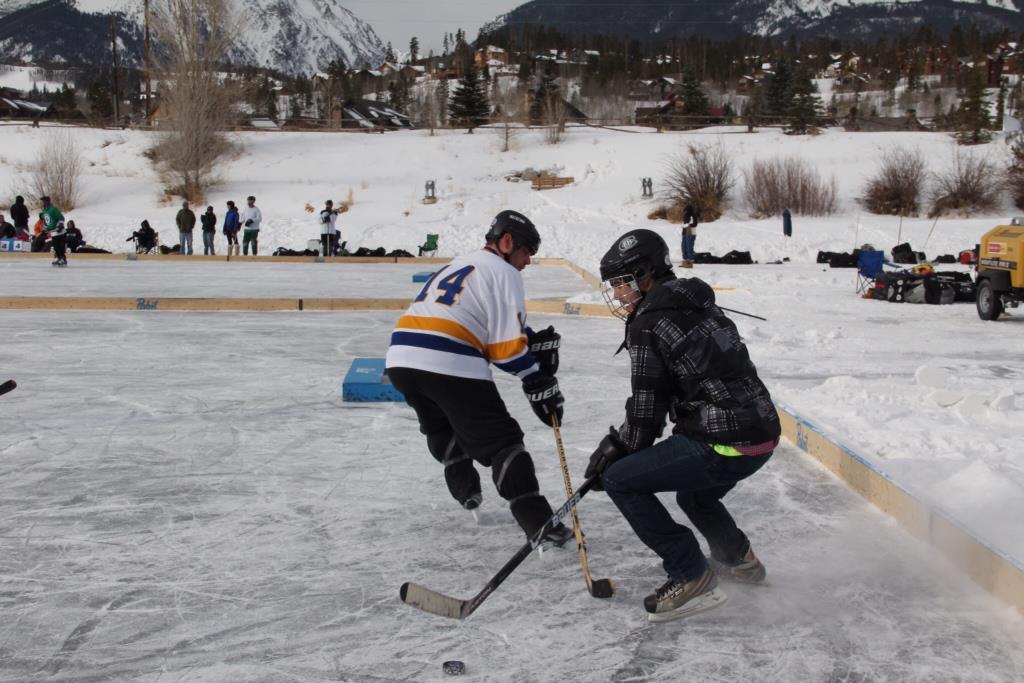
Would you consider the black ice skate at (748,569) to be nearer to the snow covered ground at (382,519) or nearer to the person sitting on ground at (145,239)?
the snow covered ground at (382,519)

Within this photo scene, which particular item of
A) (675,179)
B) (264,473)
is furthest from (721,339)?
(675,179)

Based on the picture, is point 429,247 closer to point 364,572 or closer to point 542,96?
point 364,572

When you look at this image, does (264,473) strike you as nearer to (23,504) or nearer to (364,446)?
(364,446)

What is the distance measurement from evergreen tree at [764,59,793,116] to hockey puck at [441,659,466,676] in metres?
64.6

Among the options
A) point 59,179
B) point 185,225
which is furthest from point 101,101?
point 185,225

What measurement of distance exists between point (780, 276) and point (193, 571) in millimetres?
15032

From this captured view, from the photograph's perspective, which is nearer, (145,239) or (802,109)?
(145,239)

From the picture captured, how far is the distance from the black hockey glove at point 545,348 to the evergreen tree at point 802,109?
1908 inches

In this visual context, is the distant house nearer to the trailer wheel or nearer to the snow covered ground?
the trailer wheel

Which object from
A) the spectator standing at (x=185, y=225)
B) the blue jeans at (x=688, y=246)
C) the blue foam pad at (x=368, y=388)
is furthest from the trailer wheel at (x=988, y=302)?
the spectator standing at (x=185, y=225)

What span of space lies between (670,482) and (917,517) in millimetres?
1660

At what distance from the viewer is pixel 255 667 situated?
10.7ft

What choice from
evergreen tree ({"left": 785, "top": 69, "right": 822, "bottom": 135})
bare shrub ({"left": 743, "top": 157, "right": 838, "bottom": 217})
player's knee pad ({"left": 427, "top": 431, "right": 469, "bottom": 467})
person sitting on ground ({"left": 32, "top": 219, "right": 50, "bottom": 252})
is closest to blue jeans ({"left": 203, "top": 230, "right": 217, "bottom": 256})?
person sitting on ground ({"left": 32, "top": 219, "right": 50, "bottom": 252})

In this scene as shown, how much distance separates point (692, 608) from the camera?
3.61 m
